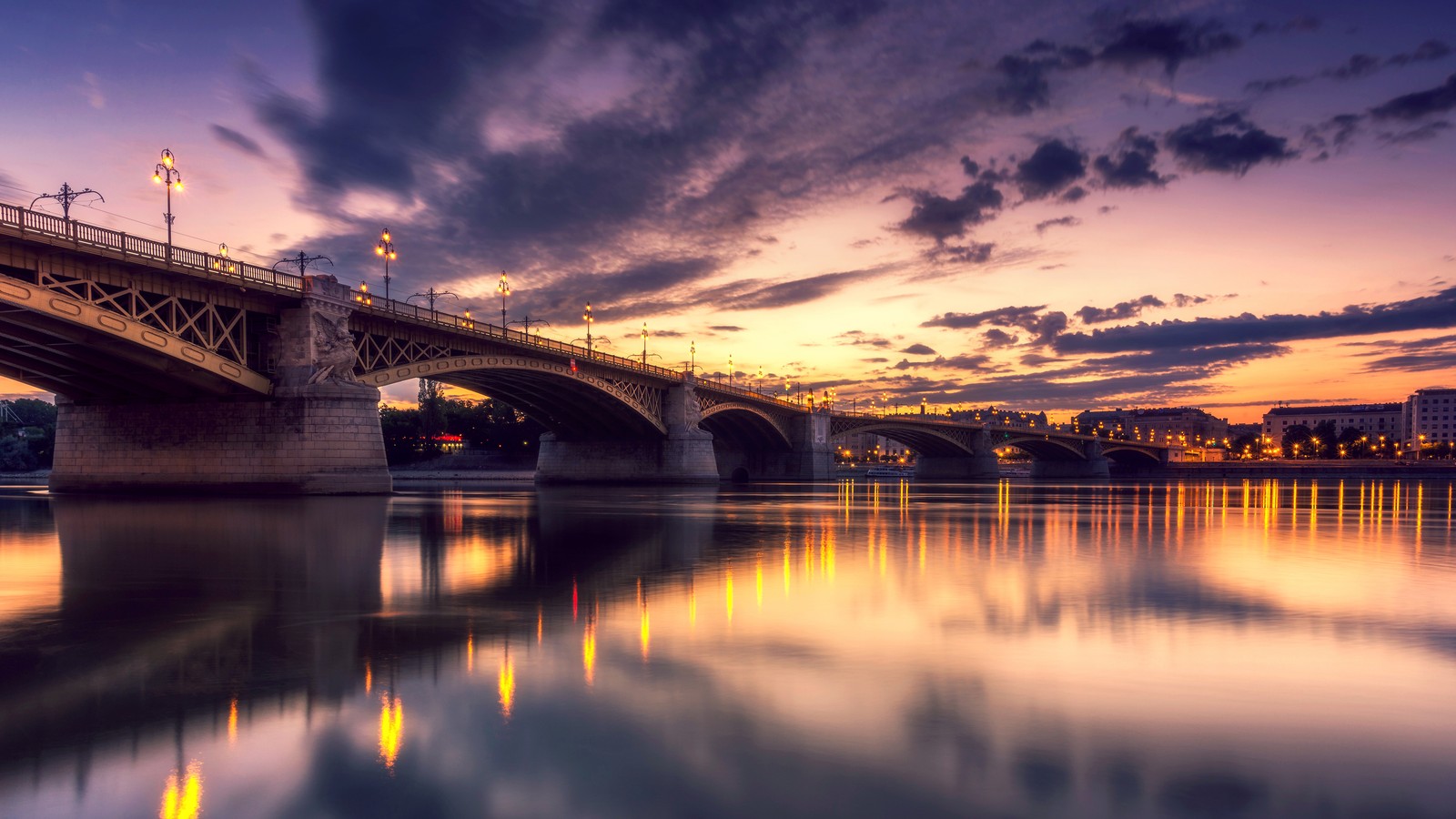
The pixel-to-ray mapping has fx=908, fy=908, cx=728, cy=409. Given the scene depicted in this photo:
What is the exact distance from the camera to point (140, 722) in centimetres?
702

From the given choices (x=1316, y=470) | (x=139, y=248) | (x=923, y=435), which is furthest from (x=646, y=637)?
(x=1316, y=470)

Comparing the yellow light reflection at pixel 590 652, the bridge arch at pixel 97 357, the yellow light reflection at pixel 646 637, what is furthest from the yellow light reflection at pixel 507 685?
the bridge arch at pixel 97 357

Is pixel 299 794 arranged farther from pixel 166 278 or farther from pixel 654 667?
pixel 166 278

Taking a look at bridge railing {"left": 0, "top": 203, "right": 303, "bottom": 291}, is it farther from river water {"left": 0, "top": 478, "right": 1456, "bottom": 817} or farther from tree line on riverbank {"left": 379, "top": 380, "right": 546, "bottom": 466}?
tree line on riverbank {"left": 379, "top": 380, "right": 546, "bottom": 466}

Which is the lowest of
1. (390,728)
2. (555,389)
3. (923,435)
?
(923,435)

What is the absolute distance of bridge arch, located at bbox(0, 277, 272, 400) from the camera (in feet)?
117

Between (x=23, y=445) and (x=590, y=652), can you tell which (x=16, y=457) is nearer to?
(x=23, y=445)

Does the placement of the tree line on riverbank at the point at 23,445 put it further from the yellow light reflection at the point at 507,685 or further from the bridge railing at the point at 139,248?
the yellow light reflection at the point at 507,685

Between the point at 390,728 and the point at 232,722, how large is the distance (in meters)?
1.27

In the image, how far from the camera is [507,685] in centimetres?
833

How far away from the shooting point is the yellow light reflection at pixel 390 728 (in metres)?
6.38

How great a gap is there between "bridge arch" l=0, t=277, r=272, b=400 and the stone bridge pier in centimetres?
120

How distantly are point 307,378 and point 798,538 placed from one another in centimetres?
3216

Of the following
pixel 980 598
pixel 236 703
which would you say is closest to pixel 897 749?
pixel 236 703
